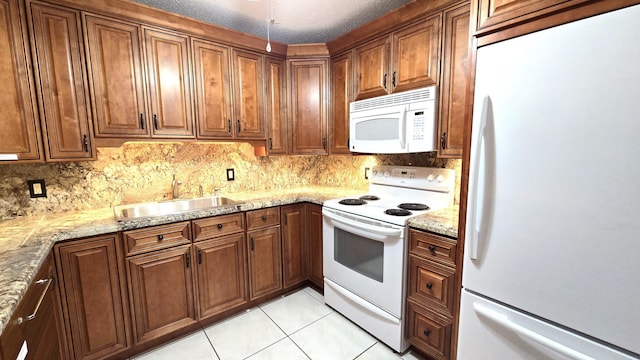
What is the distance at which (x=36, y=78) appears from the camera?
1.56 meters

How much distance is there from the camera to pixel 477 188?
116cm

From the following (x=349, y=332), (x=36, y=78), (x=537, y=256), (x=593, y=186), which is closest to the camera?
(x=593, y=186)

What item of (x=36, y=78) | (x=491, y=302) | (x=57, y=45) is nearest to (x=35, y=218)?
(x=36, y=78)

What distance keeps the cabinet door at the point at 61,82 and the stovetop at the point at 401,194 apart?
1.77m

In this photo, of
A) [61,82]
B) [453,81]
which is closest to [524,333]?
[453,81]

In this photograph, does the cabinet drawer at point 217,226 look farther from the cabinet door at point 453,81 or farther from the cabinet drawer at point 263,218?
the cabinet door at point 453,81

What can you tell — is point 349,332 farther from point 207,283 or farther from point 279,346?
point 207,283

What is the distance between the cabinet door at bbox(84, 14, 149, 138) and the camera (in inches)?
67.9

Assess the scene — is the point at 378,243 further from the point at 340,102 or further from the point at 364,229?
the point at 340,102

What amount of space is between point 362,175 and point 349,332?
144 centimetres

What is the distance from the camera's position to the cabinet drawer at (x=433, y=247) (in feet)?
4.83

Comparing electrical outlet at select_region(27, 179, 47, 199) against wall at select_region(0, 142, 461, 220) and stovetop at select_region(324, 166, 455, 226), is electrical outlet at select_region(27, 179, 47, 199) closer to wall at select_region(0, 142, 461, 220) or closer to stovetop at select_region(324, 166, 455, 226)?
wall at select_region(0, 142, 461, 220)

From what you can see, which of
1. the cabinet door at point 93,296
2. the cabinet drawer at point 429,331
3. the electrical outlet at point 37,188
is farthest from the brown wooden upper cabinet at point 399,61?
the electrical outlet at point 37,188

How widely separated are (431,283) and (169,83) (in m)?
2.28
